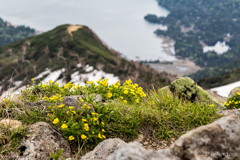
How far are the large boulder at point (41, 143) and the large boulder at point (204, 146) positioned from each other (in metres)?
2.04

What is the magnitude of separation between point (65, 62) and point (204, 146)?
10883 cm

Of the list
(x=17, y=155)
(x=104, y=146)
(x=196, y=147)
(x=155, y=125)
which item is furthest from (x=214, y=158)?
(x=17, y=155)

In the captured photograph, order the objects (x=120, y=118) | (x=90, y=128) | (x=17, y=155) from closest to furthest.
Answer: (x=17, y=155)
(x=90, y=128)
(x=120, y=118)

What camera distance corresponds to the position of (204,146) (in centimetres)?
245

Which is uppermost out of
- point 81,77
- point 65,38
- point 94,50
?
point 65,38

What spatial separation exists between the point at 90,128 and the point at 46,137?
3.31 feet

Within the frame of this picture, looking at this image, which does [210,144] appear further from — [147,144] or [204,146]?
[147,144]

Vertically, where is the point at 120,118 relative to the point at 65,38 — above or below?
below

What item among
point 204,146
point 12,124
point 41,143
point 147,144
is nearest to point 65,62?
point 12,124

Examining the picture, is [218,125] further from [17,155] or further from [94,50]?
[94,50]

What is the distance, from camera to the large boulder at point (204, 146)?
7.48ft

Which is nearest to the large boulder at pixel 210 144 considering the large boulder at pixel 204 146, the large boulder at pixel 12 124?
the large boulder at pixel 204 146

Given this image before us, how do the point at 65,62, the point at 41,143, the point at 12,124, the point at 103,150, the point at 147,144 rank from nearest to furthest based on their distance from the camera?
the point at 103,150
the point at 41,143
the point at 12,124
the point at 147,144
the point at 65,62

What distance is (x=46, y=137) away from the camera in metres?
4.03
